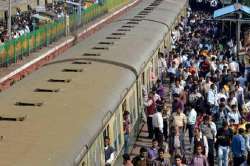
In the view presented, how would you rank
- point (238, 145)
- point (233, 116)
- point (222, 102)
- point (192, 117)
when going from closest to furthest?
point (238, 145) → point (192, 117) → point (233, 116) → point (222, 102)

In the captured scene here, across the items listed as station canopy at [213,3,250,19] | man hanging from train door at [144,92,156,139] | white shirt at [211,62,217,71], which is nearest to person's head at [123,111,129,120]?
man hanging from train door at [144,92,156,139]

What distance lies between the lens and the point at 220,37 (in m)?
33.6

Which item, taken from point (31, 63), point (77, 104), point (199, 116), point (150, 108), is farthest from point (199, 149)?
point (31, 63)

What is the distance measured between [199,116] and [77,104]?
448 centimetres

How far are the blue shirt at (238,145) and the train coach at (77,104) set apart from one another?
232 centimetres

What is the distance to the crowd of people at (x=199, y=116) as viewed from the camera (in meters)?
13.4

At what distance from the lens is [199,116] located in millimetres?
15570

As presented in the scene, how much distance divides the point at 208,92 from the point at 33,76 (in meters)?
4.96

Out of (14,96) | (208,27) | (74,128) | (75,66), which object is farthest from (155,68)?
(208,27)

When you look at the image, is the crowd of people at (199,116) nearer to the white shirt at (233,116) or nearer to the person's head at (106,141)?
the white shirt at (233,116)

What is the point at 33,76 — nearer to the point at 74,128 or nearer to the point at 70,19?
the point at 74,128

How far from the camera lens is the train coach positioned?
9.55m

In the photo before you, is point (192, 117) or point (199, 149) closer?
point (199, 149)

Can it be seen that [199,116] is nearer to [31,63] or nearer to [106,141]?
[106,141]
